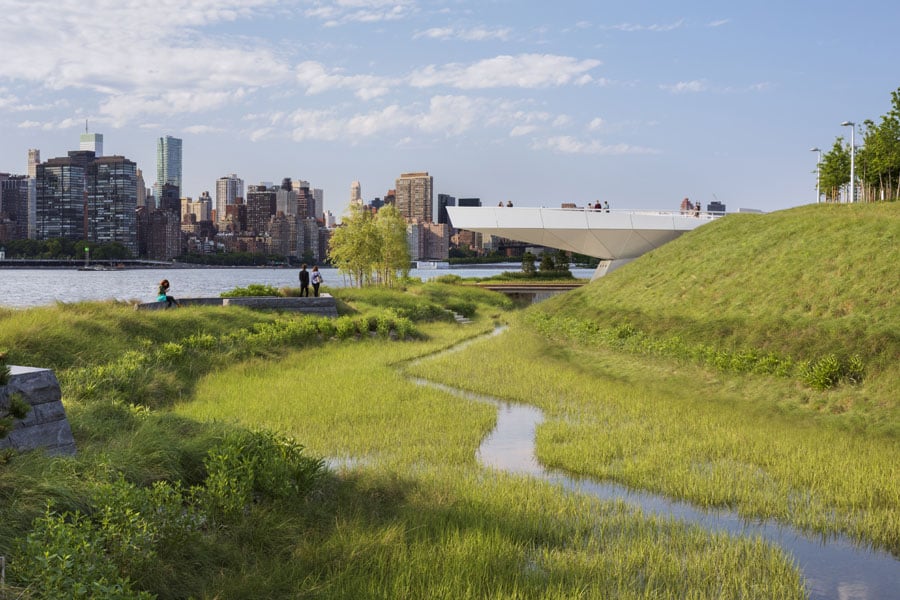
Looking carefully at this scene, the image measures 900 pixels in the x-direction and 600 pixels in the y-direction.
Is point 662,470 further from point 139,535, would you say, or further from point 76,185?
point 76,185

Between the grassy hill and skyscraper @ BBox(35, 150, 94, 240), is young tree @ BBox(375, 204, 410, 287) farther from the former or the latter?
skyscraper @ BBox(35, 150, 94, 240)

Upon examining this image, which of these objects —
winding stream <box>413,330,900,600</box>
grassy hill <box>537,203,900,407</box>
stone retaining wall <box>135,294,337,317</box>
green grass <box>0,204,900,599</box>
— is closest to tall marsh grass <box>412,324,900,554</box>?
green grass <box>0,204,900,599</box>

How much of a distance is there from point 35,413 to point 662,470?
7.98 m

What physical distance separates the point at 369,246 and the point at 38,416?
47529mm

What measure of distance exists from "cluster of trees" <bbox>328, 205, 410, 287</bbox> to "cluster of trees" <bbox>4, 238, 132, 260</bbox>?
11182 cm

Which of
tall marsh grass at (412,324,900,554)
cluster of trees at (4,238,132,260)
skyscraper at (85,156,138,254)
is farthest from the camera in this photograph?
skyscraper at (85,156,138,254)

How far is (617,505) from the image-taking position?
8852 millimetres

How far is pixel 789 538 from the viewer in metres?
8.00

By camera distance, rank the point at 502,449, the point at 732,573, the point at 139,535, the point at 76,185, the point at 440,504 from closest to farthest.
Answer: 1. the point at 139,535
2. the point at 732,573
3. the point at 440,504
4. the point at 502,449
5. the point at 76,185

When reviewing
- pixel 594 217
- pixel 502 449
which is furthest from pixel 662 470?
pixel 594 217

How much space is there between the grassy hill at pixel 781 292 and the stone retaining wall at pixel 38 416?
558 inches

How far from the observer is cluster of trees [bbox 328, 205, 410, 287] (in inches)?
2159

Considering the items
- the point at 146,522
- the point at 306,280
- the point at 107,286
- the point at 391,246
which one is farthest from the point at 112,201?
the point at 146,522

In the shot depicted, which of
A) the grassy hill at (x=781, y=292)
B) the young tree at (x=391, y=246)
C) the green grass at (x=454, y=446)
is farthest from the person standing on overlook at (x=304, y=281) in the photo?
the young tree at (x=391, y=246)
